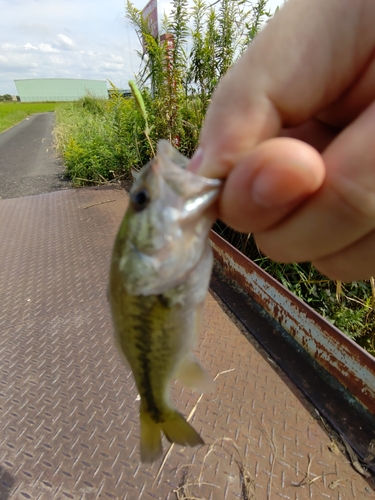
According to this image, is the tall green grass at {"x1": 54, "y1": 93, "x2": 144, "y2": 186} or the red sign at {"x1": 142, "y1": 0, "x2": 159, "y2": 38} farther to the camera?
the tall green grass at {"x1": 54, "y1": 93, "x2": 144, "y2": 186}

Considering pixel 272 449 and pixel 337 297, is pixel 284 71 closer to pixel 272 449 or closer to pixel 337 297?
pixel 272 449

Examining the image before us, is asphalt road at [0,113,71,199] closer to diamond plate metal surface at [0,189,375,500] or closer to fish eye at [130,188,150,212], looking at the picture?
diamond plate metal surface at [0,189,375,500]

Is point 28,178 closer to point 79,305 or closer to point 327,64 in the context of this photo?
point 79,305

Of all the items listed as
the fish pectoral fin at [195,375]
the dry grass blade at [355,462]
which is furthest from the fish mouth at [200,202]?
the dry grass blade at [355,462]

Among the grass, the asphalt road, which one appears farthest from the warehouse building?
the asphalt road

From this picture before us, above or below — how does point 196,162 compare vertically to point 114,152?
above

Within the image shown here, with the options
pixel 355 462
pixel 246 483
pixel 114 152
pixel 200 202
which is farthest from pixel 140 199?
pixel 114 152
